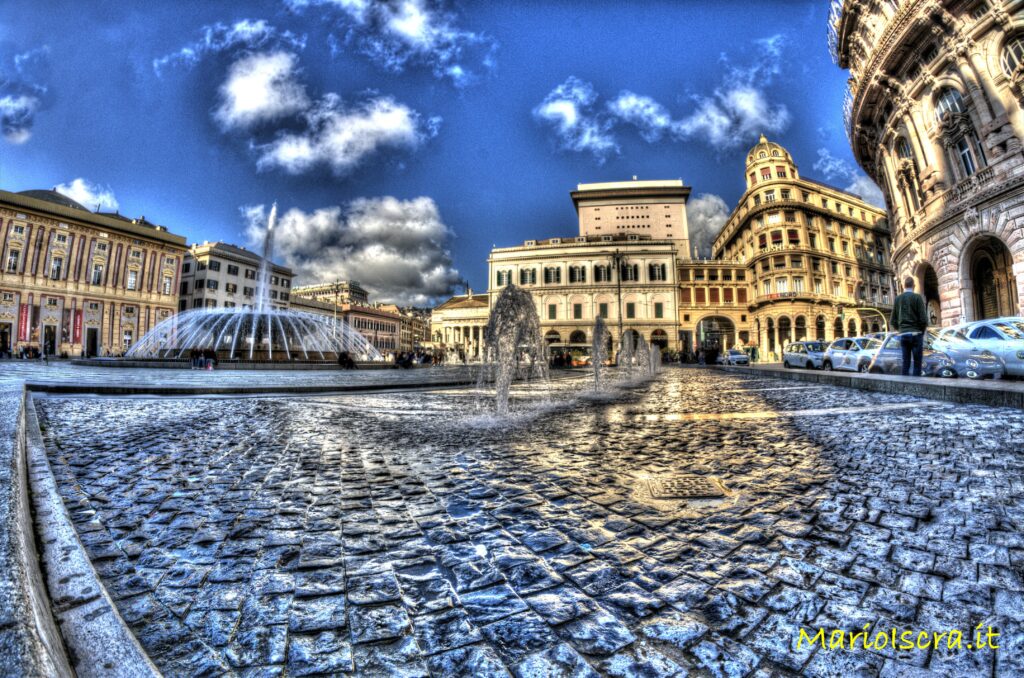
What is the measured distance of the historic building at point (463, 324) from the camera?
5562 cm

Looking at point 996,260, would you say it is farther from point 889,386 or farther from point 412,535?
point 412,535

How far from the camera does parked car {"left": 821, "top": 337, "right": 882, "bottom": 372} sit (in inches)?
524

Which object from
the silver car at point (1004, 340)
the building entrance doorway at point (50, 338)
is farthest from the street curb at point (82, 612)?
the building entrance doorway at point (50, 338)

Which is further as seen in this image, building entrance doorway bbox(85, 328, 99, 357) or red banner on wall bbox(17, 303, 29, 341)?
building entrance doorway bbox(85, 328, 99, 357)

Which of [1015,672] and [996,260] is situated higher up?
[996,260]

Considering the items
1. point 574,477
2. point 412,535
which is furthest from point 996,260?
point 412,535

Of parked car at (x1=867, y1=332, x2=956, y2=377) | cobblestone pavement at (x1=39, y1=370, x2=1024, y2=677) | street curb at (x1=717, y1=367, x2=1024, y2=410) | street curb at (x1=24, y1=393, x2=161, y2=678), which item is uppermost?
parked car at (x1=867, y1=332, x2=956, y2=377)

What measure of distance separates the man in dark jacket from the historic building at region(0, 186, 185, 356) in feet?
184

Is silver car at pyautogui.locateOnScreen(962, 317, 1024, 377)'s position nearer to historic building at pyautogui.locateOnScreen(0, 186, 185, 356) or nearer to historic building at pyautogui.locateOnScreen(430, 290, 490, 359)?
historic building at pyautogui.locateOnScreen(430, 290, 490, 359)

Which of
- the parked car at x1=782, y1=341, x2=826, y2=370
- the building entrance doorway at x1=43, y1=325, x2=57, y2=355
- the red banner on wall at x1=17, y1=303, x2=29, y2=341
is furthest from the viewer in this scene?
the building entrance doorway at x1=43, y1=325, x2=57, y2=355

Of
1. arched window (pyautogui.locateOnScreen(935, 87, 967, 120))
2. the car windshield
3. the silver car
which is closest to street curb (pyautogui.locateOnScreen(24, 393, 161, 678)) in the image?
the silver car

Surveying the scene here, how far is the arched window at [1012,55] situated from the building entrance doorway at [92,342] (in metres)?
63.8

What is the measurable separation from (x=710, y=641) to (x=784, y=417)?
4.94 m

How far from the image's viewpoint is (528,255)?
4978cm
